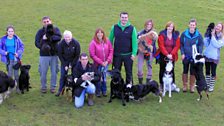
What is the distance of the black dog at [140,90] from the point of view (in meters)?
9.00

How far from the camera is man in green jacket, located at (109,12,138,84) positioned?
9.09 meters

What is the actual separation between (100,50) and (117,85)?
1024mm

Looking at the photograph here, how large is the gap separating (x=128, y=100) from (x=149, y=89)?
63 cm

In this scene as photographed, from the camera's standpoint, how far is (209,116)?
27.3ft

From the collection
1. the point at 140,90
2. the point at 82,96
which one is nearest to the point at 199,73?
the point at 140,90

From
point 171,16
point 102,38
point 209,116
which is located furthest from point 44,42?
point 171,16

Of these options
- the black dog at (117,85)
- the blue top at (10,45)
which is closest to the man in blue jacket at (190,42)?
the black dog at (117,85)

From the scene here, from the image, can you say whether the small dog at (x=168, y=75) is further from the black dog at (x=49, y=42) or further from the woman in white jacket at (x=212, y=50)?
the black dog at (x=49, y=42)

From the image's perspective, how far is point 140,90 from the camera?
901 centimetres

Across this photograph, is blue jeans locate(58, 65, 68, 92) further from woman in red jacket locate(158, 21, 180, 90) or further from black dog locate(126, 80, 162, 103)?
woman in red jacket locate(158, 21, 180, 90)

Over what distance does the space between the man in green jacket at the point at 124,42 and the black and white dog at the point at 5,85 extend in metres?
2.78

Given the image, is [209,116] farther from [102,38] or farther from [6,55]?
[6,55]

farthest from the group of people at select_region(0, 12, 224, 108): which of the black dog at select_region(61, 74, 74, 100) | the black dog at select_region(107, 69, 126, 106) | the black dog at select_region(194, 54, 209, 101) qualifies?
the black dog at select_region(107, 69, 126, 106)

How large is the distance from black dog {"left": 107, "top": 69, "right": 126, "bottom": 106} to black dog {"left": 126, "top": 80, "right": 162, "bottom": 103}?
0.53 feet
